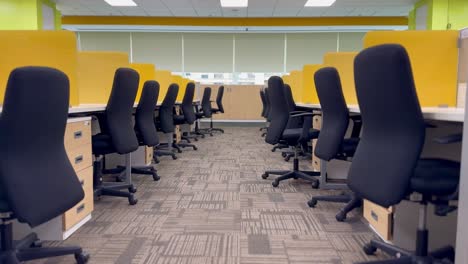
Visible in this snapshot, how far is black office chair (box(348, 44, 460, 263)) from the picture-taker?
1265 millimetres

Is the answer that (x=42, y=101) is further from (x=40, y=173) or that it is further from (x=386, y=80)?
(x=386, y=80)

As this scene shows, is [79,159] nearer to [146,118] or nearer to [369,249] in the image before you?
[146,118]

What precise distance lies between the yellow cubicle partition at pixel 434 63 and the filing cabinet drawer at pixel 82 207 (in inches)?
79.6

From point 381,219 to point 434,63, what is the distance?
1.01m

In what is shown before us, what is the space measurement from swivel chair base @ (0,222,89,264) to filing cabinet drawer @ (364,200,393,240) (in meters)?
1.40

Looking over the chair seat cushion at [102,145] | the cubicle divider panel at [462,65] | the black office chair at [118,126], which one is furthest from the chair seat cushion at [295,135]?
the chair seat cushion at [102,145]

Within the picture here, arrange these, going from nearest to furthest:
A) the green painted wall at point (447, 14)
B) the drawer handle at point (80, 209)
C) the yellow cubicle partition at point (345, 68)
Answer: the drawer handle at point (80, 209)
the yellow cubicle partition at point (345, 68)
the green painted wall at point (447, 14)

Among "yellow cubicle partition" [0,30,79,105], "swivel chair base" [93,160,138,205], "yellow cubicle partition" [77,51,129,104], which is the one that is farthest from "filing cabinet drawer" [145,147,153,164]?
"yellow cubicle partition" [0,30,79,105]

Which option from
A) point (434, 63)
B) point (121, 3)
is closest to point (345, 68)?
point (434, 63)

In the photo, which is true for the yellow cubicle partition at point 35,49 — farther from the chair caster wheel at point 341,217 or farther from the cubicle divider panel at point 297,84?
the cubicle divider panel at point 297,84

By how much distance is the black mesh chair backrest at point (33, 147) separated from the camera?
1259 mm

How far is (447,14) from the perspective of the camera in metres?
7.49

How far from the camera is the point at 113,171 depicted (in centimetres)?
343

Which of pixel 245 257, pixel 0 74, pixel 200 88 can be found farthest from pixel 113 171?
pixel 200 88
